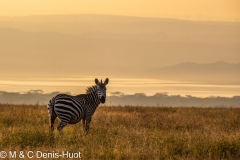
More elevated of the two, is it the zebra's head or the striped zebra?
the zebra's head

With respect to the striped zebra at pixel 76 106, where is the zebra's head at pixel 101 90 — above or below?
above

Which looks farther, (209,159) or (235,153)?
(235,153)

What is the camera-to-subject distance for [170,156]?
13344 mm

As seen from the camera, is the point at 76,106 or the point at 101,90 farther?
the point at 101,90

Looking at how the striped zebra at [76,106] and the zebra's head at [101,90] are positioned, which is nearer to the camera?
the striped zebra at [76,106]

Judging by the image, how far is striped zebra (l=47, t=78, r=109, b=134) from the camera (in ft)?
57.4

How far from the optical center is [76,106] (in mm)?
17781

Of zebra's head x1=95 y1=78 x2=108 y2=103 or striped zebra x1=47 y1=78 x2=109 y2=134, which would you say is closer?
striped zebra x1=47 y1=78 x2=109 y2=134

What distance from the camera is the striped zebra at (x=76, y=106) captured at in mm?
17484

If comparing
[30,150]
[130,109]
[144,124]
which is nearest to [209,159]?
[30,150]

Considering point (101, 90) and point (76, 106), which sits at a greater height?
point (101, 90)

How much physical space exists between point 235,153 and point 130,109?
647 inches

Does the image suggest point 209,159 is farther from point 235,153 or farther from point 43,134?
point 43,134

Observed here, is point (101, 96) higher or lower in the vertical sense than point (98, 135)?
higher
